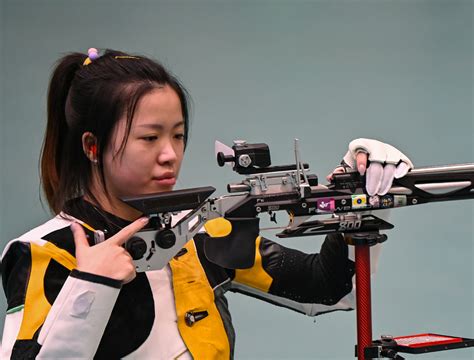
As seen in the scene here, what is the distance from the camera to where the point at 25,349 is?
1.08m

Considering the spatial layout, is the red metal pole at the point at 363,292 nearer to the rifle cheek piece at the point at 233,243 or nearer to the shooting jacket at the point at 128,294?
the shooting jacket at the point at 128,294

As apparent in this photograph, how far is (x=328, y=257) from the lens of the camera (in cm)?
139

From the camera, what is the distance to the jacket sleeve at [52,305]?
106 centimetres

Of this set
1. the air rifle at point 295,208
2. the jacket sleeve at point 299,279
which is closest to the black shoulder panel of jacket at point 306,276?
the jacket sleeve at point 299,279

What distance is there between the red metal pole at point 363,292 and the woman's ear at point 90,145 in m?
0.45

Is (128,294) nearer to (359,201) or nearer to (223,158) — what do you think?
(223,158)

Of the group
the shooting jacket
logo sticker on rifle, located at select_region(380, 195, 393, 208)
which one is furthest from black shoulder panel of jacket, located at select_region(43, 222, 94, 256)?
logo sticker on rifle, located at select_region(380, 195, 393, 208)

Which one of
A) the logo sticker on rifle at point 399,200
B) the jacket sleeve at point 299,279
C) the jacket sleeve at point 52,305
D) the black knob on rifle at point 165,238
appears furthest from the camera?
the jacket sleeve at point 299,279

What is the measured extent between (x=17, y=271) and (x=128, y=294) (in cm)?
17

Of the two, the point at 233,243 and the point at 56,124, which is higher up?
the point at 56,124

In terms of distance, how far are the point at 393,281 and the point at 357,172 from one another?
3.74ft

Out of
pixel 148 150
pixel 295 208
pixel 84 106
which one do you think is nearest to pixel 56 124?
pixel 84 106

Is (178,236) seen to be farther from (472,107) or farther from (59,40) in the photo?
(472,107)

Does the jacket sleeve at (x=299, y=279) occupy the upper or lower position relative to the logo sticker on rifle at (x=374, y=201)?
lower
